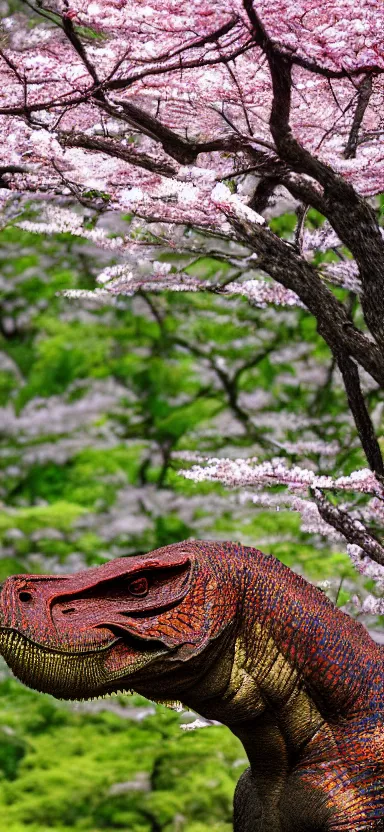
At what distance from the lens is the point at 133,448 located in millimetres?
4164

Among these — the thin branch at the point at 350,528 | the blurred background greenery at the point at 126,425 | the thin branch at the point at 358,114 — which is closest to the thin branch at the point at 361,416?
the thin branch at the point at 350,528

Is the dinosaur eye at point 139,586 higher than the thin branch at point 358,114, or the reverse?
the thin branch at point 358,114

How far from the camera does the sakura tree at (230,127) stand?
1643 millimetres

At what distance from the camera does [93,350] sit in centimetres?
429

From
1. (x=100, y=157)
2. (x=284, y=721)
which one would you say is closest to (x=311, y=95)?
(x=100, y=157)

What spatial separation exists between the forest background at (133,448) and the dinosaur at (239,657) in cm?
210

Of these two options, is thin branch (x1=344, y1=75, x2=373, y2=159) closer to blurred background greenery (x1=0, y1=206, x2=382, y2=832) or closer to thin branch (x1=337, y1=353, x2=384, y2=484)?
thin branch (x1=337, y1=353, x2=384, y2=484)

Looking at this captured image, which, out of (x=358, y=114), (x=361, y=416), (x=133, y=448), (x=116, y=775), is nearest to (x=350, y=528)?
(x=361, y=416)

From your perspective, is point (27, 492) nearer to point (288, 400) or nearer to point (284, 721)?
point (288, 400)

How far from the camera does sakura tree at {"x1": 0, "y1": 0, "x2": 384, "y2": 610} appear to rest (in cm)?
164

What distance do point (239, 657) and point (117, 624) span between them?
6.8 inches

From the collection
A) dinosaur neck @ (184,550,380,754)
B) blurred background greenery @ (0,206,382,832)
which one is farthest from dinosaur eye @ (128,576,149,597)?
blurred background greenery @ (0,206,382,832)

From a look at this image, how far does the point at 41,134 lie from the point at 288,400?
2.60 metres

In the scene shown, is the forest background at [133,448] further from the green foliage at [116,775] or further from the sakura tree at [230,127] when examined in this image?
the sakura tree at [230,127]
